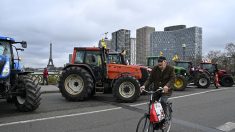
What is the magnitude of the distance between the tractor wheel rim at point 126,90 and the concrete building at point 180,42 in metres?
37.1

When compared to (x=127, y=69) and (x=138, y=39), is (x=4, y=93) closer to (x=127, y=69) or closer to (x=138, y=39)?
(x=127, y=69)

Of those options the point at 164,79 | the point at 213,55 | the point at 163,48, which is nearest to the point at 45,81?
the point at 164,79

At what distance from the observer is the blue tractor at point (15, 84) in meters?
10.4

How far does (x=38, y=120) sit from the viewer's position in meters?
9.72

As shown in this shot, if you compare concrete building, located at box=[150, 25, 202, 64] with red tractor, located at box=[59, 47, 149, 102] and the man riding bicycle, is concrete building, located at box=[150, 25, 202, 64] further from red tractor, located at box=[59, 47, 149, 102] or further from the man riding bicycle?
the man riding bicycle

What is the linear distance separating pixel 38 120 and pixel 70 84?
5.35 m

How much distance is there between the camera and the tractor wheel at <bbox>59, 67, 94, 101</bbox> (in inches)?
572

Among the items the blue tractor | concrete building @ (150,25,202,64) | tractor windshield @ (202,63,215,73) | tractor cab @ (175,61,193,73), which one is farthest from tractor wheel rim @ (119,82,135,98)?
concrete building @ (150,25,202,64)

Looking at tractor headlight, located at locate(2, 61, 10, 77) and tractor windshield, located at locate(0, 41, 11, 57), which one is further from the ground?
tractor windshield, located at locate(0, 41, 11, 57)

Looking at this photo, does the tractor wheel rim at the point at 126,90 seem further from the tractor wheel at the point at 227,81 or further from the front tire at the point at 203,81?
the tractor wheel at the point at 227,81

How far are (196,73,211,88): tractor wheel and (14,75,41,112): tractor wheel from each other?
15681 mm

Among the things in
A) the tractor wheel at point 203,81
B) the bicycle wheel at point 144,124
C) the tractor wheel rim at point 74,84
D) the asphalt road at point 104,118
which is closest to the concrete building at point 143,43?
the tractor wheel at point 203,81

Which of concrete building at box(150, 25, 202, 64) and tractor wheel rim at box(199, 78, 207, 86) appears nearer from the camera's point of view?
tractor wheel rim at box(199, 78, 207, 86)

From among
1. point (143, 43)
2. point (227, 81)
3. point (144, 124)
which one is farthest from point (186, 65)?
point (143, 43)
